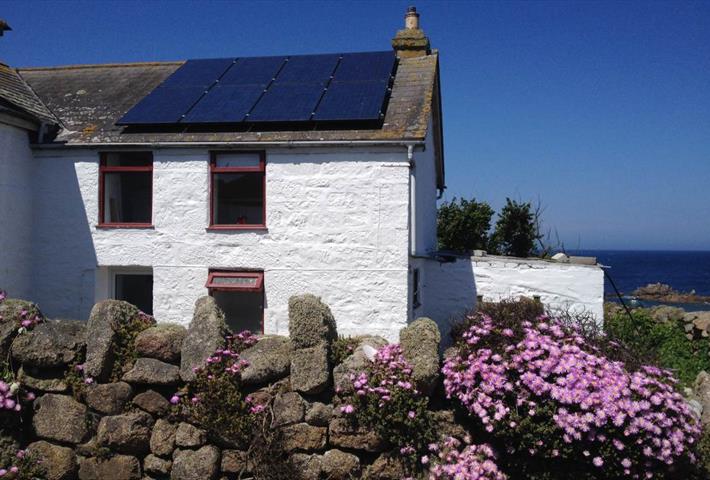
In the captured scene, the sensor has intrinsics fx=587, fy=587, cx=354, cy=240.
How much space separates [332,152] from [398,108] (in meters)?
1.80

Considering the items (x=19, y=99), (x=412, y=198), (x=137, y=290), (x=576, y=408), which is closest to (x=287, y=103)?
(x=412, y=198)

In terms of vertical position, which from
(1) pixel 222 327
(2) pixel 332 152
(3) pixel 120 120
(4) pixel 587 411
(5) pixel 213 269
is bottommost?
(4) pixel 587 411

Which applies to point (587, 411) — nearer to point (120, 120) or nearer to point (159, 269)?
point (159, 269)

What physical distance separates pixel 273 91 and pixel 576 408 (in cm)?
907

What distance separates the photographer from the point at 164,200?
39.1 ft

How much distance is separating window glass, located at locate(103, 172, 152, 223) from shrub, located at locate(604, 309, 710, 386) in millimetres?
9891

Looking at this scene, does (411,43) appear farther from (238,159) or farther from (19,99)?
(19,99)

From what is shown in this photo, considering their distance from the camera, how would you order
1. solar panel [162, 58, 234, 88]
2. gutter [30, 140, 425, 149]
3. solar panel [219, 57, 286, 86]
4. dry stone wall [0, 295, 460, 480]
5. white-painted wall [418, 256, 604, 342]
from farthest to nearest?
solar panel [162, 58, 234, 88], solar panel [219, 57, 286, 86], white-painted wall [418, 256, 604, 342], gutter [30, 140, 425, 149], dry stone wall [0, 295, 460, 480]

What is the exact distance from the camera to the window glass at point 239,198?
40.0 feet

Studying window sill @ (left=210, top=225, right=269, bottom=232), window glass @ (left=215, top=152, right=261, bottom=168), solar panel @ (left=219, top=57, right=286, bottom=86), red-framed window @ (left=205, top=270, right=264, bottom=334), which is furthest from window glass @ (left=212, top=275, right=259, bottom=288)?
solar panel @ (left=219, top=57, right=286, bottom=86)

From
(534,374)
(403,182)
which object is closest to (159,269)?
(403,182)

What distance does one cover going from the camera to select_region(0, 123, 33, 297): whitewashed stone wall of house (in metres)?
11.4

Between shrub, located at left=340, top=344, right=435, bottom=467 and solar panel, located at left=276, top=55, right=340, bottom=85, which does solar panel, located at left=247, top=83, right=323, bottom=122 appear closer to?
solar panel, located at left=276, top=55, right=340, bottom=85

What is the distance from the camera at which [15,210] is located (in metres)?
11.8
